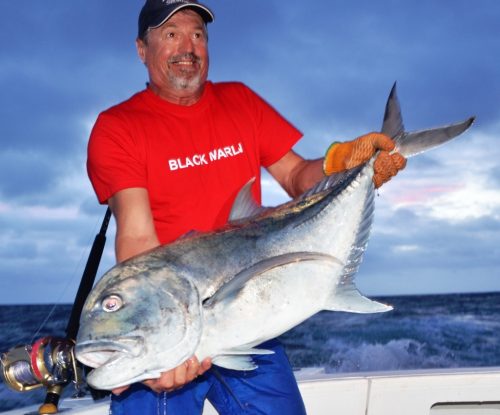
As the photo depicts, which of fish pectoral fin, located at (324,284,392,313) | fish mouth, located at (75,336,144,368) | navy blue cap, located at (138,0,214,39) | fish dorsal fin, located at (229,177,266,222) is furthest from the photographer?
navy blue cap, located at (138,0,214,39)

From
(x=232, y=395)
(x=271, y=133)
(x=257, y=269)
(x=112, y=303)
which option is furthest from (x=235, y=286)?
(x=271, y=133)

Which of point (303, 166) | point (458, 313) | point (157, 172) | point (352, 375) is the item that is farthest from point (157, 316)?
point (458, 313)

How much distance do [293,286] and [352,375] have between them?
2.11 m

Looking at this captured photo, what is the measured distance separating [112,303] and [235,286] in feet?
1.40

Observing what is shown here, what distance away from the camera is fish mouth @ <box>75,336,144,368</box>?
2154mm

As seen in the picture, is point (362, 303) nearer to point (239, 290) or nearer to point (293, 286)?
point (293, 286)

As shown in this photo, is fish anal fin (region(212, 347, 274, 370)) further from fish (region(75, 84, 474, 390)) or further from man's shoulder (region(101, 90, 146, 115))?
man's shoulder (region(101, 90, 146, 115))

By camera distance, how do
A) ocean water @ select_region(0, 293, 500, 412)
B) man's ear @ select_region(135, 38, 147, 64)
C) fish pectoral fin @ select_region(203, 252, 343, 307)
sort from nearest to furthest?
fish pectoral fin @ select_region(203, 252, 343, 307) < man's ear @ select_region(135, 38, 147, 64) < ocean water @ select_region(0, 293, 500, 412)

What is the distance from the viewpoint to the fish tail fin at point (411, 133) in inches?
110

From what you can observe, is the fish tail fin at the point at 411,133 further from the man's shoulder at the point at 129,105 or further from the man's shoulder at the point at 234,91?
the man's shoulder at the point at 129,105

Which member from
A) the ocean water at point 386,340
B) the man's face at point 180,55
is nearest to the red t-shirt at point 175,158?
the man's face at point 180,55

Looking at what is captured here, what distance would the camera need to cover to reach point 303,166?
3.46m

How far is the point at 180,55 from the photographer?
10.6 feet

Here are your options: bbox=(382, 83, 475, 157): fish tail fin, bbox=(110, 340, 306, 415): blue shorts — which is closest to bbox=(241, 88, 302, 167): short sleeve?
bbox=(382, 83, 475, 157): fish tail fin
